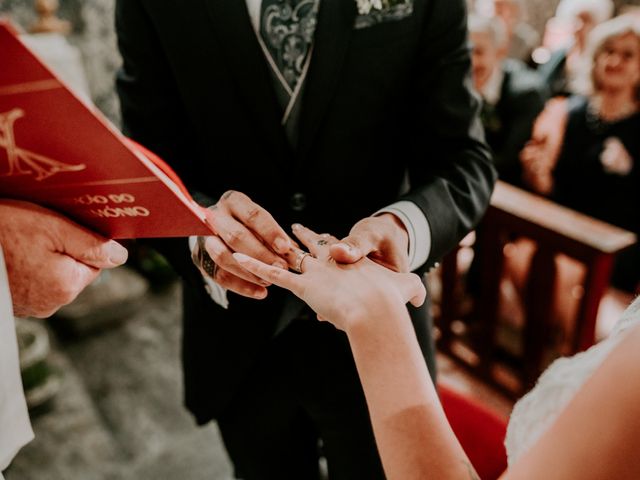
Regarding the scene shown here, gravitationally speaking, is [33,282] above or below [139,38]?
below

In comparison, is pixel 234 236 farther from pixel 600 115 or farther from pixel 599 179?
pixel 600 115

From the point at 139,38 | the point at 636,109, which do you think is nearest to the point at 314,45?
the point at 139,38

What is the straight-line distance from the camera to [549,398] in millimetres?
784

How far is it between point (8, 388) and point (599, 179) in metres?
2.63

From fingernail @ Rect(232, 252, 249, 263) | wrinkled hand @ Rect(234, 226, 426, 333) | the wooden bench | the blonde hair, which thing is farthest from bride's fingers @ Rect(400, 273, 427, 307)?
the blonde hair

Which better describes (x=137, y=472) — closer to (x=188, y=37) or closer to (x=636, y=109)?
(x=188, y=37)

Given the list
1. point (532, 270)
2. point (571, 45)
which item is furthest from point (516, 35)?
point (532, 270)

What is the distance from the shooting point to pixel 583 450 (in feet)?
1.76

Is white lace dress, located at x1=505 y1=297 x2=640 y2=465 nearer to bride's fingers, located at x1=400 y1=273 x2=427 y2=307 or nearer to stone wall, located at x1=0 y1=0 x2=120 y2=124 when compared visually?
bride's fingers, located at x1=400 y1=273 x2=427 y2=307

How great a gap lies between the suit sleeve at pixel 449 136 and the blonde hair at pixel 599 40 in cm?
206

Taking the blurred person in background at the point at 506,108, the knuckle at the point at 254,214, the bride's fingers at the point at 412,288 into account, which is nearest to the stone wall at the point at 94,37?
the blurred person in background at the point at 506,108

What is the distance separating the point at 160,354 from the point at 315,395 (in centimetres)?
168

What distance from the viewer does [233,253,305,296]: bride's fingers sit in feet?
2.63

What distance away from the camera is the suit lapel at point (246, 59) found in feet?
3.23
